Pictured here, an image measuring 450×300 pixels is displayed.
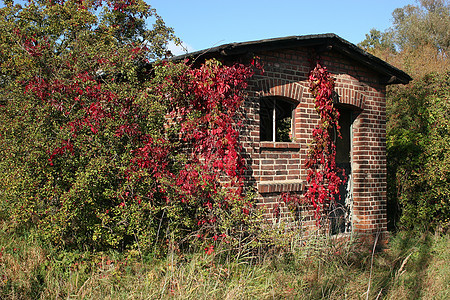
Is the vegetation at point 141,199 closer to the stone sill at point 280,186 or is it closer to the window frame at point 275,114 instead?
the stone sill at point 280,186

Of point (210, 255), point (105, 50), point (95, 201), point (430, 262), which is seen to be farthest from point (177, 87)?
point (430, 262)

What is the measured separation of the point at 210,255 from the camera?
5676 millimetres

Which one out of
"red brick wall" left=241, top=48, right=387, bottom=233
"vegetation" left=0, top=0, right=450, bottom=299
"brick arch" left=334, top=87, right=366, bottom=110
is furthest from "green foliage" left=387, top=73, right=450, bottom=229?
Result: "vegetation" left=0, top=0, right=450, bottom=299

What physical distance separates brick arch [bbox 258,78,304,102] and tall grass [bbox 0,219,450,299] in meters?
2.72

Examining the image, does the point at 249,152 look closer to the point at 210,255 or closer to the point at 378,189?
the point at 210,255

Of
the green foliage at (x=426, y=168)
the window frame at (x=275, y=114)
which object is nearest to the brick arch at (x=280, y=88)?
the window frame at (x=275, y=114)

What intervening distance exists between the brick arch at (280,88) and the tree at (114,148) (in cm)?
59

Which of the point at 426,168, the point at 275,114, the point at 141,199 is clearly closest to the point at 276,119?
the point at 275,114

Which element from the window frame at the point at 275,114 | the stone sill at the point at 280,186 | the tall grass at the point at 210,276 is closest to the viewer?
the tall grass at the point at 210,276

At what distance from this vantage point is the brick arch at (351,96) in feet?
27.7

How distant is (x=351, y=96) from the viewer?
8.58m

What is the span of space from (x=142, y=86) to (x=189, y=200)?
2.01 meters

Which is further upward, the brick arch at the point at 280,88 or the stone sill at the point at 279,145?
the brick arch at the point at 280,88

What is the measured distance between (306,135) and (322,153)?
0.48 metres
